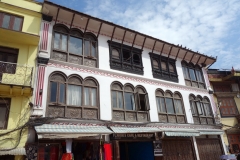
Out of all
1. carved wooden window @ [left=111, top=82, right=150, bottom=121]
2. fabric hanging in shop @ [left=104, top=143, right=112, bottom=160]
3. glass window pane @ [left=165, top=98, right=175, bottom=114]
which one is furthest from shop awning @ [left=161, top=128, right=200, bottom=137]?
fabric hanging in shop @ [left=104, top=143, right=112, bottom=160]

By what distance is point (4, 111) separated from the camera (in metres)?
8.48

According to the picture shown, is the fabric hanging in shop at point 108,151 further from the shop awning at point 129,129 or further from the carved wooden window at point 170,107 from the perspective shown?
the carved wooden window at point 170,107

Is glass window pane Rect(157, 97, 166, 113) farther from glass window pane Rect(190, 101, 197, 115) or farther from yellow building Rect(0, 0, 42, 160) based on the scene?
yellow building Rect(0, 0, 42, 160)

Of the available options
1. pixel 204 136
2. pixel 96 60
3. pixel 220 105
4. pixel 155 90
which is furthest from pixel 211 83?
pixel 96 60

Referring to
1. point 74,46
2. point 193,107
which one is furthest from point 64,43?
point 193,107

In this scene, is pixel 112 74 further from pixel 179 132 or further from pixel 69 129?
pixel 179 132

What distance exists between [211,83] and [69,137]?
15445 mm

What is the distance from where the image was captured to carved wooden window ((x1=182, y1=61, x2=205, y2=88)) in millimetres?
16531

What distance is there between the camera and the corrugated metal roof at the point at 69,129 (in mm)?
8211

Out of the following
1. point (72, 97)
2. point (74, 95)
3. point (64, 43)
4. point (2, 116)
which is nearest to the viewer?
point (2, 116)

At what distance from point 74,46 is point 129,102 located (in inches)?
188

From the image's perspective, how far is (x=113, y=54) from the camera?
13.0m

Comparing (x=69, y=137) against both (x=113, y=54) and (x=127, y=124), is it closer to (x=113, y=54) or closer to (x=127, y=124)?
(x=127, y=124)

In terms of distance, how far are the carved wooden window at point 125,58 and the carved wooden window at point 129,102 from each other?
1225mm
